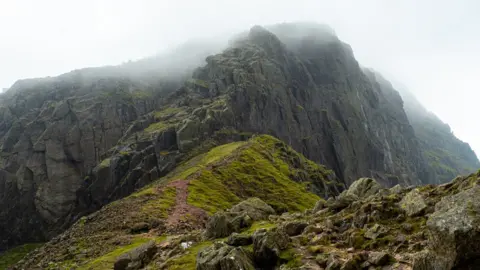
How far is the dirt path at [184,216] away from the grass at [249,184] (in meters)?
2.55

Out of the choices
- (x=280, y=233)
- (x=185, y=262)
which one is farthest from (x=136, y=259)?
(x=280, y=233)

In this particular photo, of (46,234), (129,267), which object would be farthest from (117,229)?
(46,234)

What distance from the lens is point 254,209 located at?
63.2m

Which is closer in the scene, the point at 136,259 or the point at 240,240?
the point at 240,240

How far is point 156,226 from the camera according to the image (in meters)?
69.7

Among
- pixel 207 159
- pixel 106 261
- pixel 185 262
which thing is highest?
pixel 185 262

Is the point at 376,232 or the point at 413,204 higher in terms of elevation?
the point at 413,204

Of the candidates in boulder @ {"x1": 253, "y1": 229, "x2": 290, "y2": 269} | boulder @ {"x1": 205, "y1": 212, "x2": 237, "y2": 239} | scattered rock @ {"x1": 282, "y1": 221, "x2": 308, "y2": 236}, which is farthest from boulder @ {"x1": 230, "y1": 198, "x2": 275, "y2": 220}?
boulder @ {"x1": 253, "y1": 229, "x2": 290, "y2": 269}

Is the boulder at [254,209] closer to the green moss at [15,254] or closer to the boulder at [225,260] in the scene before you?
the boulder at [225,260]

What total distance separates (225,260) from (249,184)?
96331 mm

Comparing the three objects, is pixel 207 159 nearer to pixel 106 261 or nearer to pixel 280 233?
pixel 106 261

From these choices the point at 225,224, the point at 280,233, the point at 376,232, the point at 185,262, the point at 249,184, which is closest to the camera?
the point at 376,232

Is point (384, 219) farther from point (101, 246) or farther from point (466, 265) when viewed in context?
point (101, 246)

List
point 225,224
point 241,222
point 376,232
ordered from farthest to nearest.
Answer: point 241,222
point 225,224
point 376,232
